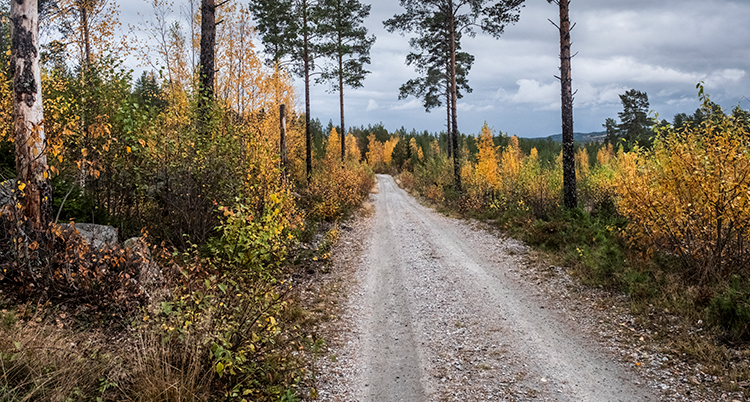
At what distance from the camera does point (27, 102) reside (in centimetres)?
427

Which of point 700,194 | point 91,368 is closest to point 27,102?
point 91,368

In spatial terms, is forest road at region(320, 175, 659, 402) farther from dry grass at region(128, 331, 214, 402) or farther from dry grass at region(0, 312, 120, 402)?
dry grass at region(0, 312, 120, 402)

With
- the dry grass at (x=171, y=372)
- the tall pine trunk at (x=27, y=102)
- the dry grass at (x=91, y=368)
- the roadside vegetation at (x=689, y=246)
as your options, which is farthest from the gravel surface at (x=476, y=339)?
the tall pine trunk at (x=27, y=102)

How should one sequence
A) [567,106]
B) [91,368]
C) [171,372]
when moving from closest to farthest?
[91,368], [171,372], [567,106]

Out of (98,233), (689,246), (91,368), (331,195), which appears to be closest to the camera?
(91,368)

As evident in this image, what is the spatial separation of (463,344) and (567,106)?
28.4 ft

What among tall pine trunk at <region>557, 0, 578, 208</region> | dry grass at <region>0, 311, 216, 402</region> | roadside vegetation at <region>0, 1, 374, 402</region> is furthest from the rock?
tall pine trunk at <region>557, 0, 578, 208</region>

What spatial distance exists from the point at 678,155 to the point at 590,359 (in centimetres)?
359

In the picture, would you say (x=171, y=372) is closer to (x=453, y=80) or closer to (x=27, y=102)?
(x=27, y=102)

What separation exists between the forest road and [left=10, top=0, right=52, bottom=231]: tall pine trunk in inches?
160

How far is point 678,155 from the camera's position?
18.5 ft

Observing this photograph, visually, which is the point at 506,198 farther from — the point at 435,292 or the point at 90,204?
the point at 90,204

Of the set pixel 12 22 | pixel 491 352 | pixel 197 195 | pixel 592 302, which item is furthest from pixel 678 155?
pixel 12 22

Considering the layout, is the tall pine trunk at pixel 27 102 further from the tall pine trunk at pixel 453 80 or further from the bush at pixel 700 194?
the tall pine trunk at pixel 453 80
